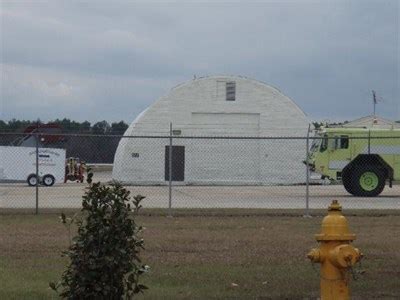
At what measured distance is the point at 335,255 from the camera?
6.08m

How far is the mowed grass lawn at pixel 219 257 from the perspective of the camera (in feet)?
28.8

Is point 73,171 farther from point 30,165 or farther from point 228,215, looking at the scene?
point 228,215

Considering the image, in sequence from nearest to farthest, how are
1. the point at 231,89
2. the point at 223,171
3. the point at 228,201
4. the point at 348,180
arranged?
the point at 228,201 < the point at 348,180 < the point at 223,171 < the point at 231,89

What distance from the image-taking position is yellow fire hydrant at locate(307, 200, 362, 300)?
6.05 m

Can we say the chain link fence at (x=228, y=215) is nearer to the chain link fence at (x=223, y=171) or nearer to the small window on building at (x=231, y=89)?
the chain link fence at (x=223, y=171)

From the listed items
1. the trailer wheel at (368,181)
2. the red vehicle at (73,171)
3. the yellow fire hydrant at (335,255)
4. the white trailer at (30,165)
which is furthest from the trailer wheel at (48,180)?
the yellow fire hydrant at (335,255)

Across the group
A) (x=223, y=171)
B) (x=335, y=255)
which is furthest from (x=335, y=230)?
(x=223, y=171)

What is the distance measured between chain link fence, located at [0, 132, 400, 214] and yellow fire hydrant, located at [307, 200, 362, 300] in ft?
51.0

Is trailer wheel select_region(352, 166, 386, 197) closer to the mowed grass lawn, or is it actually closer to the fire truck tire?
the fire truck tire

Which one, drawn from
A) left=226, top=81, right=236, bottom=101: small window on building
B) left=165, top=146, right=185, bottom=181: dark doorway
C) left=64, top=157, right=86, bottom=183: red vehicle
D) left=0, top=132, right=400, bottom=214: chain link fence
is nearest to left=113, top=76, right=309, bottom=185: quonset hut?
left=226, top=81, right=236, bottom=101: small window on building

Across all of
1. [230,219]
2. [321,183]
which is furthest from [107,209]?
[321,183]

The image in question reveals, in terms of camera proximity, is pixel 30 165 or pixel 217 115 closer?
pixel 30 165

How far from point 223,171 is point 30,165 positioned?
934 cm

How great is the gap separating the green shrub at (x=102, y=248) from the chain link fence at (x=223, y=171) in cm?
1576
